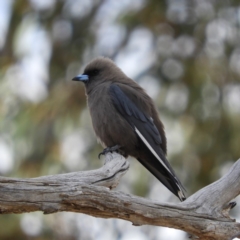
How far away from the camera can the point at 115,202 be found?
465 centimetres

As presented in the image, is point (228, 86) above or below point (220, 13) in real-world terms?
below

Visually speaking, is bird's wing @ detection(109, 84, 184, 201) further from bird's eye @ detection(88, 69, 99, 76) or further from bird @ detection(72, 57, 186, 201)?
bird's eye @ detection(88, 69, 99, 76)

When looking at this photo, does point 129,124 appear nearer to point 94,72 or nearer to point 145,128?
point 145,128

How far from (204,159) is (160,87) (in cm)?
153

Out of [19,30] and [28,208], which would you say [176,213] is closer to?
[28,208]

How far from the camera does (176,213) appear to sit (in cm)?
488

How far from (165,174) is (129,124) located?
755 millimetres

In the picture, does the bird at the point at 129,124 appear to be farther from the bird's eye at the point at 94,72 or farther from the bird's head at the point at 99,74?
the bird's eye at the point at 94,72

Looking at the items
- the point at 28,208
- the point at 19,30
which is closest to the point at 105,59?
the point at 28,208

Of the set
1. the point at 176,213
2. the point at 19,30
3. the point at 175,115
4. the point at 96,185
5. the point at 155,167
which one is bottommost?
the point at 176,213

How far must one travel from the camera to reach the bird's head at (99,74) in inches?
306

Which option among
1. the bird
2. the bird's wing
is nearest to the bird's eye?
the bird

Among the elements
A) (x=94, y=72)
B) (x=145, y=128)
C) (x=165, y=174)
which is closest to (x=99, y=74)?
(x=94, y=72)

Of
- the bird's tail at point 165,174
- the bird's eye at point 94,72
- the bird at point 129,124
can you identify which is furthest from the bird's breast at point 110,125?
the bird's eye at point 94,72
